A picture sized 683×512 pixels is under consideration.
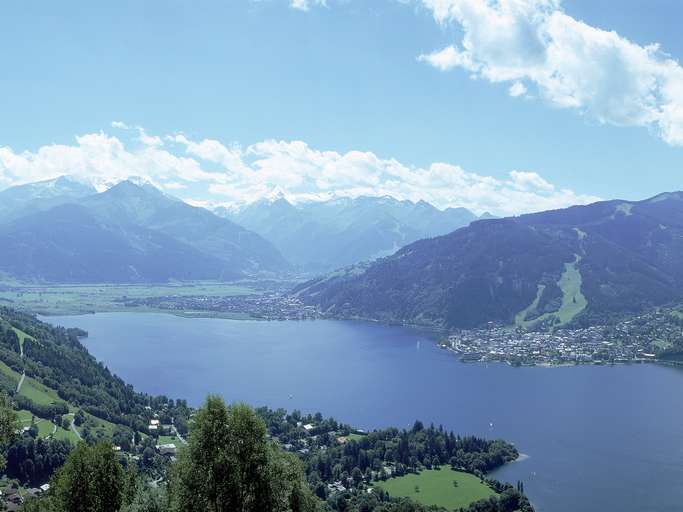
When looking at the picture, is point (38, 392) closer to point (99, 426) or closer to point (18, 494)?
point (99, 426)

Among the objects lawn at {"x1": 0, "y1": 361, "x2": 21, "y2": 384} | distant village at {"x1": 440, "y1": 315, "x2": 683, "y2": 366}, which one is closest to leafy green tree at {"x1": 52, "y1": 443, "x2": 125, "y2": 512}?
lawn at {"x1": 0, "y1": 361, "x2": 21, "y2": 384}

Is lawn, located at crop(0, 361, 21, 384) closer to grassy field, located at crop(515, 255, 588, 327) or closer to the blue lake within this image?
the blue lake

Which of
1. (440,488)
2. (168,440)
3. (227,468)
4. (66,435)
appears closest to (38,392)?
(66,435)

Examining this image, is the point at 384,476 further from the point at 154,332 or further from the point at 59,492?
the point at 154,332

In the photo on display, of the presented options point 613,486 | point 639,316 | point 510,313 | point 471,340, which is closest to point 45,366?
point 613,486

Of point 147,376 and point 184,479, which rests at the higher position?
point 184,479

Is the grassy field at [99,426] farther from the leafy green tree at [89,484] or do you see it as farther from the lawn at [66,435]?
the leafy green tree at [89,484]

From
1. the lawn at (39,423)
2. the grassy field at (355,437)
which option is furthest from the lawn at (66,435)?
the grassy field at (355,437)
